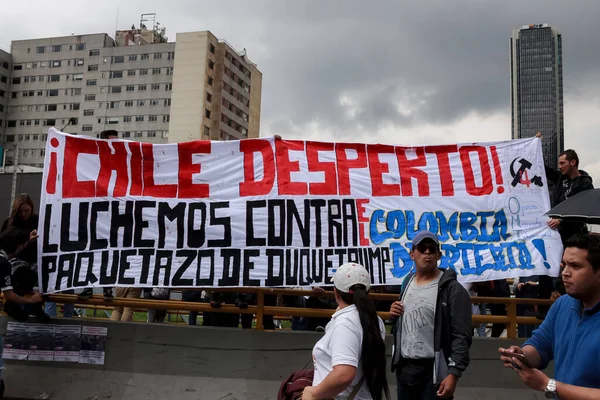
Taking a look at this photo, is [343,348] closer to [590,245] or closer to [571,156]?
[590,245]

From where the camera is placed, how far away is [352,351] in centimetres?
330

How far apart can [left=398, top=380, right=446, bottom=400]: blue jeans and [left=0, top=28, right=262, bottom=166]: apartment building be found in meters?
84.1

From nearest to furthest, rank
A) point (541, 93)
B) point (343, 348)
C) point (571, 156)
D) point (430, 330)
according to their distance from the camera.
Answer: point (343, 348)
point (430, 330)
point (571, 156)
point (541, 93)

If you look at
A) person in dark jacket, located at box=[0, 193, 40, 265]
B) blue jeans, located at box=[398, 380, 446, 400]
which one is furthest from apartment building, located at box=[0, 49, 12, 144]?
blue jeans, located at box=[398, 380, 446, 400]

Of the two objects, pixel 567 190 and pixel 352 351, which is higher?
pixel 567 190

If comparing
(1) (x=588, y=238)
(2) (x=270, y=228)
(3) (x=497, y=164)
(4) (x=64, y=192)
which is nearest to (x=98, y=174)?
(4) (x=64, y=192)

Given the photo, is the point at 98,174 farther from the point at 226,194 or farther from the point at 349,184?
the point at 349,184

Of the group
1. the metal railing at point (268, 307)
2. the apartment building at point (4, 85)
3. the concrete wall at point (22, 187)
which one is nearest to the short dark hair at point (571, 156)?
the metal railing at point (268, 307)

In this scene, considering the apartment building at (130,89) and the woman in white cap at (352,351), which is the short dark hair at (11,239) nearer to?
the woman in white cap at (352,351)

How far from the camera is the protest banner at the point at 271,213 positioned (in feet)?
22.6

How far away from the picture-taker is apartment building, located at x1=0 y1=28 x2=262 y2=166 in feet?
288

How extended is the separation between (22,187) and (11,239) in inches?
1193

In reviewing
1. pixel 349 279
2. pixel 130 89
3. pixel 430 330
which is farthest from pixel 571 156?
pixel 130 89

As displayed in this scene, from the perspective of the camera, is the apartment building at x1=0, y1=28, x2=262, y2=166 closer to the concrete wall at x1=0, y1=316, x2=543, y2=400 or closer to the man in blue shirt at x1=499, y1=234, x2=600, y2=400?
the concrete wall at x1=0, y1=316, x2=543, y2=400
